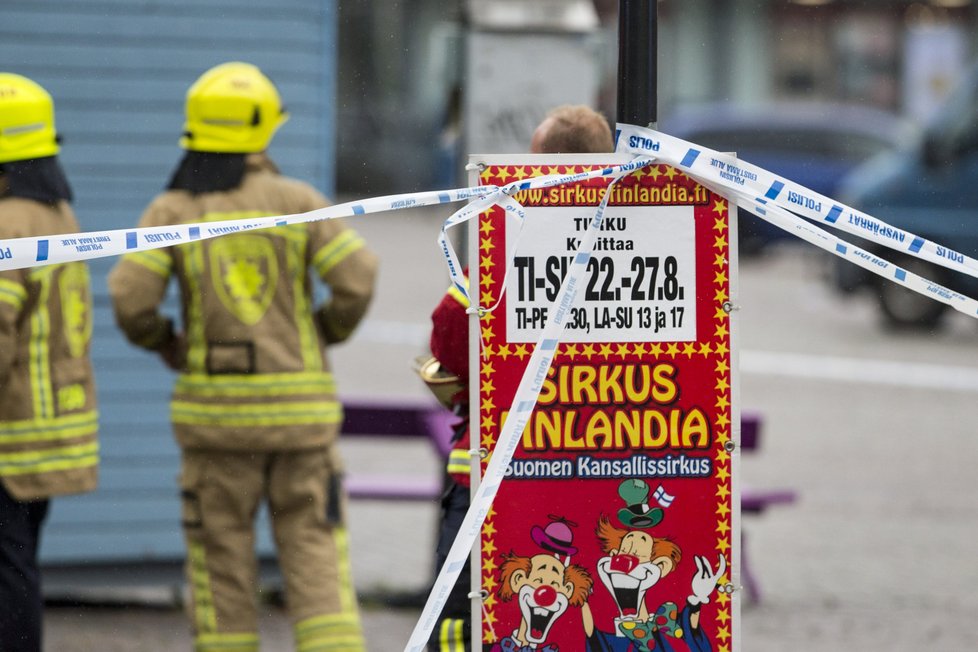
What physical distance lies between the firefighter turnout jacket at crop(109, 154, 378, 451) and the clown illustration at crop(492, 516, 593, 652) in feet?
4.94

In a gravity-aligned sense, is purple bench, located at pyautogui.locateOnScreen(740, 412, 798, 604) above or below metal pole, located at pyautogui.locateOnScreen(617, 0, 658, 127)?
below

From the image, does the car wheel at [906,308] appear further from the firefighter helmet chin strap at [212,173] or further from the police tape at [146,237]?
the police tape at [146,237]

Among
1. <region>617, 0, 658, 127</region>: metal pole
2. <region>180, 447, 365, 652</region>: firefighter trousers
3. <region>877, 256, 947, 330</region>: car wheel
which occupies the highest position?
<region>617, 0, 658, 127</region>: metal pole

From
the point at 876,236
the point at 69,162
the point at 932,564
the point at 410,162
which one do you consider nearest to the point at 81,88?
the point at 69,162

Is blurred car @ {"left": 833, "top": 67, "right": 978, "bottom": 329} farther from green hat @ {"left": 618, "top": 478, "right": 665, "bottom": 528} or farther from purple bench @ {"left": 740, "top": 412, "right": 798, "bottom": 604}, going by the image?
green hat @ {"left": 618, "top": 478, "right": 665, "bottom": 528}

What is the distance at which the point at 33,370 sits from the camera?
14.5ft

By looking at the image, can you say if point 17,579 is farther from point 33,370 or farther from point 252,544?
point 252,544

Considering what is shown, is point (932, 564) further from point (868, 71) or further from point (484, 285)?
point (868, 71)

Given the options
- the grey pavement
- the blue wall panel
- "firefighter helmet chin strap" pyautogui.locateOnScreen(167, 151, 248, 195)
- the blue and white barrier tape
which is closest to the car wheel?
the grey pavement

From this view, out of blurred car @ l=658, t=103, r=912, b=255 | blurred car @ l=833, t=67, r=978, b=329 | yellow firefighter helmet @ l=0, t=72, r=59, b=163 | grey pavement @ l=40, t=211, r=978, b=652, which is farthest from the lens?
blurred car @ l=658, t=103, r=912, b=255

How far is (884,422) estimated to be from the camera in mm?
10805

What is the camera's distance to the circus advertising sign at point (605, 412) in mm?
3320

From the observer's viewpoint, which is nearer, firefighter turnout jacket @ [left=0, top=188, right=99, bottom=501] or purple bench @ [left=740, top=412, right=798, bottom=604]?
firefighter turnout jacket @ [left=0, top=188, right=99, bottom=501]

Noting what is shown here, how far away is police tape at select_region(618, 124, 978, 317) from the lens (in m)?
3.30
